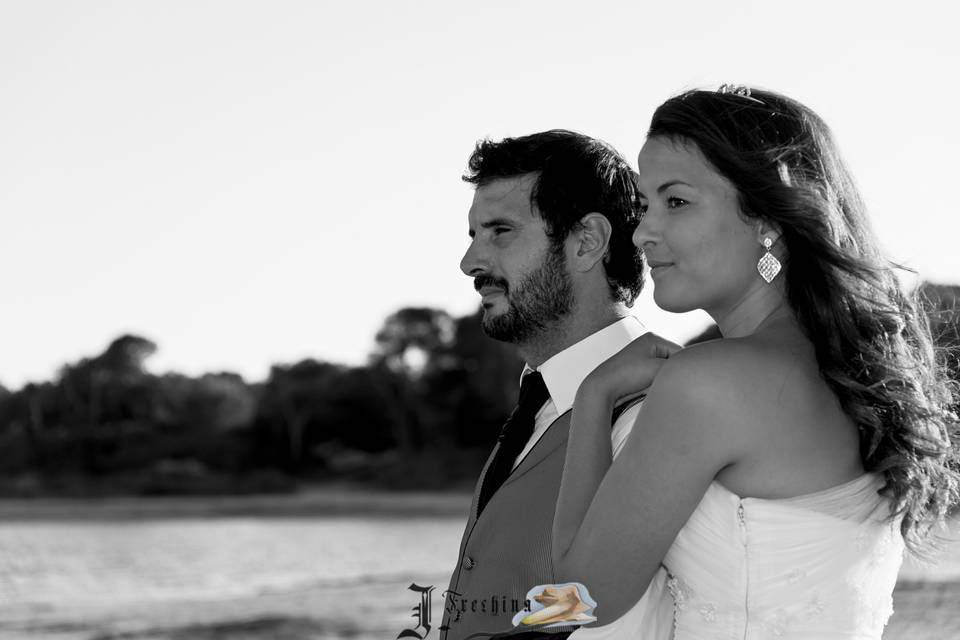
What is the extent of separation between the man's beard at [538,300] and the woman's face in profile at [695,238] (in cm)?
87

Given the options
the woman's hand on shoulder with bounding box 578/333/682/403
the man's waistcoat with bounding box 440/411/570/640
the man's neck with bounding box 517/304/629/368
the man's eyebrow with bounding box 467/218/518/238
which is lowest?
the man's waistcoat with bounding box 440/411/570/640

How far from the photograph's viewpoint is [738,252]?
202cm

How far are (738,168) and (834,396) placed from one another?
0.44 m

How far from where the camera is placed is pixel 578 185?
3041 millimetres

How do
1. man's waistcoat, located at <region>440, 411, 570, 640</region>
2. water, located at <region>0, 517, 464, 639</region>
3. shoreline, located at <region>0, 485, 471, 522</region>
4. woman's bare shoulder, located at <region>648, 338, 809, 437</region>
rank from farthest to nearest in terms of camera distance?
shoreline, located at <region>0, 485, 471, 522</region> < water, located at <region>0, 517, 464, 639</region> < man's waistcoat, located at <region>440, 411, 570, 640</region> < woman's bare shoulder, located at <region>648, 338, 809, 437</region>

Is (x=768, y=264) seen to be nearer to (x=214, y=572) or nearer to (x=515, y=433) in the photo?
A: (x=515, y=433)

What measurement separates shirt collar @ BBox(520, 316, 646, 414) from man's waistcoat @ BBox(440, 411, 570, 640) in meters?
0.11

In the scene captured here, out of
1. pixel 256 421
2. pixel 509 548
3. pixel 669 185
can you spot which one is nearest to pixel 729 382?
pixel 669 185

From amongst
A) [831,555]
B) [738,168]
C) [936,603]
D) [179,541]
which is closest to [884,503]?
[831,555]

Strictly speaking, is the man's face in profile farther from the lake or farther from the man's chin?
the lake

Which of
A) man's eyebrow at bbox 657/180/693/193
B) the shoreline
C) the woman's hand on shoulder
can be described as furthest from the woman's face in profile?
the shoreline

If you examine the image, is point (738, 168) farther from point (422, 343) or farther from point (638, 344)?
point (422, 343)

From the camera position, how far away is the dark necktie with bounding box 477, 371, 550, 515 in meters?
2.75

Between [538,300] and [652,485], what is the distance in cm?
114
